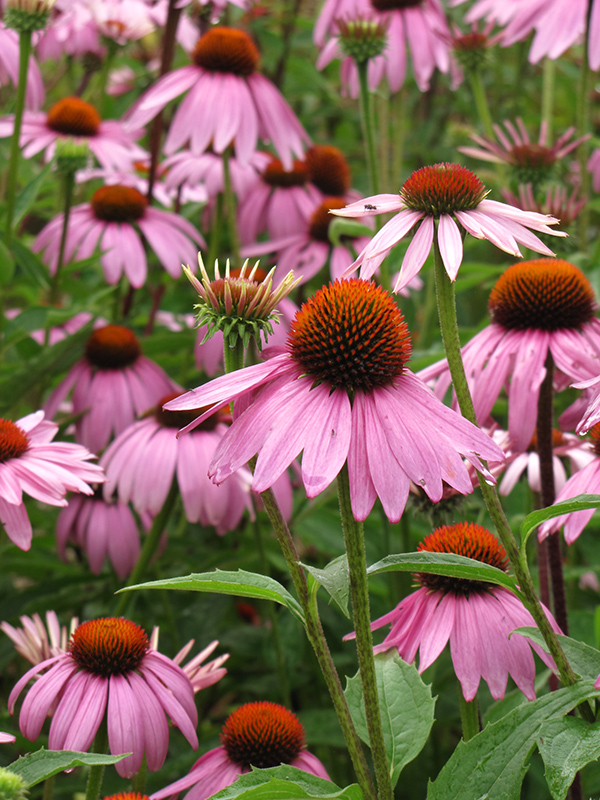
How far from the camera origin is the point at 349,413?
0.58m

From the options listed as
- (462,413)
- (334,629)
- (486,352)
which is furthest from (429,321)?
(462,413)

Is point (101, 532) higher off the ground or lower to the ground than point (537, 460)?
lower

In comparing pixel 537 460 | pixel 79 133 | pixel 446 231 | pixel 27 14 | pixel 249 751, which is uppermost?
pixel 27 14

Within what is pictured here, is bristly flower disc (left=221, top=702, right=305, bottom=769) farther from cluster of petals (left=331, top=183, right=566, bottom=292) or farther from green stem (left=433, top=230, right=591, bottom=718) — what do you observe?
cluster of petals (left=331, top=183, right=566, bottom=292)

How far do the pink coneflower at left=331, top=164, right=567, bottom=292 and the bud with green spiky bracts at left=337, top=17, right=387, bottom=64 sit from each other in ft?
2.38

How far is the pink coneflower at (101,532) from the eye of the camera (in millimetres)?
1262

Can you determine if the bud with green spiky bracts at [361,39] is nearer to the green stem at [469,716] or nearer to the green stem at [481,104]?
the green stem at [481,104]

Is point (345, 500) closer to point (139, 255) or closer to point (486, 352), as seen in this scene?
point (486, 352)

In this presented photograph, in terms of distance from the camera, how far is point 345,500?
0.58 m

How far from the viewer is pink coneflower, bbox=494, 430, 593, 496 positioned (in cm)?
96

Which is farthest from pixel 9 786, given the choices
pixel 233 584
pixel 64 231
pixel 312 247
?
pixel 312 247

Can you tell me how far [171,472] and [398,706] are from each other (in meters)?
0.55

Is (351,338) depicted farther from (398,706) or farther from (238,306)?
(398,706)

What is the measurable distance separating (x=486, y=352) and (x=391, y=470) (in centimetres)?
37
